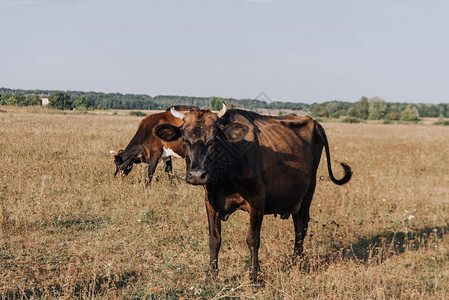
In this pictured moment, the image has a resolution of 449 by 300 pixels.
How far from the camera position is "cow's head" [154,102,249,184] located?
4.43m

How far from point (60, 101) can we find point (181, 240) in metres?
36.7

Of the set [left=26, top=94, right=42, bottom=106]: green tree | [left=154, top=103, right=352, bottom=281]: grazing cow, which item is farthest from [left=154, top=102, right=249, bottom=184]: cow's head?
[left=26, top=94, right=42, bottom=106]: green tree

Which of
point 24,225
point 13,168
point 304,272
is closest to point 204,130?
point 304,272

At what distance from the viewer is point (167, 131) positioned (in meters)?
5.22

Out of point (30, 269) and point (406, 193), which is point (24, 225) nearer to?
point (30, 269)

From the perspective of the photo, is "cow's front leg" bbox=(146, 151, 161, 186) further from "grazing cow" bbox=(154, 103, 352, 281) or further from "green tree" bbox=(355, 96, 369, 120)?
"green tree" bbox=(355, 96, 369, 120)

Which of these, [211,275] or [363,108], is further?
[363,108]

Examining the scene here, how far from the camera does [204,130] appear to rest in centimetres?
462

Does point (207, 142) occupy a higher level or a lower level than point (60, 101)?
lower

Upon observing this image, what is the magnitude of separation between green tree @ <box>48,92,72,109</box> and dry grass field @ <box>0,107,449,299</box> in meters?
27.7

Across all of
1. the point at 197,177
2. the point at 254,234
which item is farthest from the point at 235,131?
the point at 254,234

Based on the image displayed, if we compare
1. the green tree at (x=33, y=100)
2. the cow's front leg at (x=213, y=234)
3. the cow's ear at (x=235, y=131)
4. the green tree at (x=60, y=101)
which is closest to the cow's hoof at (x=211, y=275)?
the cow's front leg at (x=213, y=234)

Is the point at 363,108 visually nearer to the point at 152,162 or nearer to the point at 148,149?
the point at 148,149

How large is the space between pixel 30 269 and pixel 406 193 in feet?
32.1
